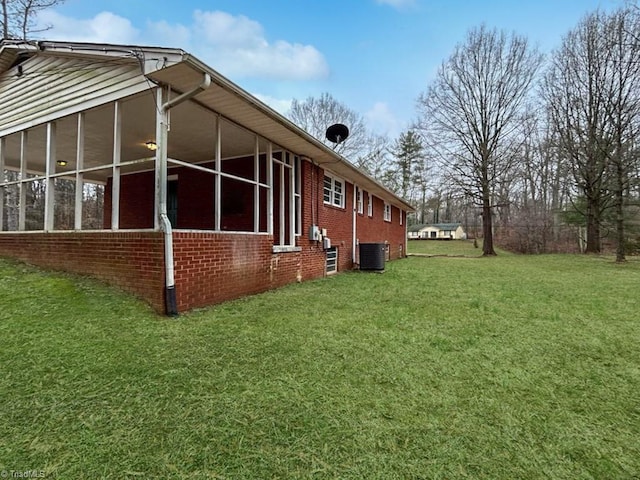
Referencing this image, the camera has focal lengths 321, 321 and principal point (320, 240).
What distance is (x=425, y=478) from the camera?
5.08ft

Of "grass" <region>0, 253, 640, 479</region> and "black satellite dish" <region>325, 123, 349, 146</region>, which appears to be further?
"black satellite dish" <region>325, 123, 349, 146</region>

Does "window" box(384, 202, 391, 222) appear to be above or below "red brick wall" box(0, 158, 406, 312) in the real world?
above

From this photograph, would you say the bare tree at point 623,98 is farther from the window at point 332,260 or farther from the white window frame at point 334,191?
the window at point 332,260

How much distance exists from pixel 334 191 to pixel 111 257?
6.11 m

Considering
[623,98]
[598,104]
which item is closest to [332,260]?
[623,98]

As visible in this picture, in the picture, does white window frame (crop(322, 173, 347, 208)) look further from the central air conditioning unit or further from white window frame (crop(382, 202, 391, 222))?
white window frame (crop(382, 202, 391, 222))

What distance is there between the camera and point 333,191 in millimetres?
9172

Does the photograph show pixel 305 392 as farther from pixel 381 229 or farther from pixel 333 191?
pixel 381 229

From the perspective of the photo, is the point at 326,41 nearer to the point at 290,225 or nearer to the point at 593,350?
the point at 290,225

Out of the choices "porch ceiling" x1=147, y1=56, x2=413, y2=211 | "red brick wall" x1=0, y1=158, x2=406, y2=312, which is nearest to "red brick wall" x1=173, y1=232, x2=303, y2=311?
"red brick wall" x1=0, y1=158, x2=406, y2=312

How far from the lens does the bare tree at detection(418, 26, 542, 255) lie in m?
17.8

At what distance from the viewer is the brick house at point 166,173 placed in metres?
4.06

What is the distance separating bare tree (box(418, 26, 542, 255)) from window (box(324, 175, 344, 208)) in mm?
12097

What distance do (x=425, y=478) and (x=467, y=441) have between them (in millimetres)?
419
